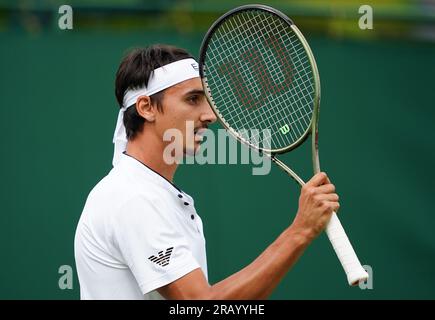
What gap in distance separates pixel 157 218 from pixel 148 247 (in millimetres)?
83

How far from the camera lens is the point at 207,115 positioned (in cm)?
274

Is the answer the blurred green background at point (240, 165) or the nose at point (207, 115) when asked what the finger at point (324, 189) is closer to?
the nose at point (207, 115)

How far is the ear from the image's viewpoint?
2678 mm

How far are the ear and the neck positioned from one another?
0.05 m

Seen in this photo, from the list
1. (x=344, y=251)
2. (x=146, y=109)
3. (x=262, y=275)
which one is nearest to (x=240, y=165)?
(x=146, y=109)

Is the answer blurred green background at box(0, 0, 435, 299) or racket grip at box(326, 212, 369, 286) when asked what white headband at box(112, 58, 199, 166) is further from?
blurred green background at box(0, 0, 435, 299)

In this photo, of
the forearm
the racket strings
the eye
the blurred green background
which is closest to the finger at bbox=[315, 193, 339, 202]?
the forearm

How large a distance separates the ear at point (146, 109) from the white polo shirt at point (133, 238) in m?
0.15

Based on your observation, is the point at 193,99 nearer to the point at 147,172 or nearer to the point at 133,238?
the point at 147,172
